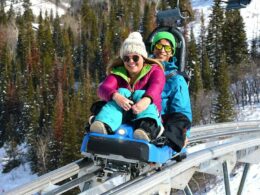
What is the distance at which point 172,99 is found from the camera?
421 centimetres

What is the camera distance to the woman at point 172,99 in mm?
3867

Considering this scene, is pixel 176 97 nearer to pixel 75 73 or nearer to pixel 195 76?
pixel 195 76

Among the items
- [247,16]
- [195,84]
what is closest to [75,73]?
[195,84]

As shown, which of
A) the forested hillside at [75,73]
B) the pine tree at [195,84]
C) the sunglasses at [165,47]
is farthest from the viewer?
the pine tree at [195,84]

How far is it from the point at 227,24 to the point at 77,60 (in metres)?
20.9

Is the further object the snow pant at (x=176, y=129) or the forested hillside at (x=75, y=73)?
the forested hillside at (x=75, y=73)

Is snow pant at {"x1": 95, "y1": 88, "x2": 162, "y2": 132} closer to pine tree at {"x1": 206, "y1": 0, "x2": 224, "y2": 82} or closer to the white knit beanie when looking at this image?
the white knit beanie

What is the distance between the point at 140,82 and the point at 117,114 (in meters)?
0.42

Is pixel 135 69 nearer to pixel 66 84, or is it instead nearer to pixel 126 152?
pixel 126 152

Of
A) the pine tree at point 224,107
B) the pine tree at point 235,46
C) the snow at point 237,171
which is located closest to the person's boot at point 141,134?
the snow at point 237,171

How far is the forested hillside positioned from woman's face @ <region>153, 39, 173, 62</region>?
1091 inches

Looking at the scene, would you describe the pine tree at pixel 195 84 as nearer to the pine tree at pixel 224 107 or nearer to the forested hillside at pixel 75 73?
the forested hillside at pixel 75 73

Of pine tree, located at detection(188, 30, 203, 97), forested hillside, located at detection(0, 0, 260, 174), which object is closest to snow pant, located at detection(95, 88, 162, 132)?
forested hillside, located at detection(0, 0, 260, 174)

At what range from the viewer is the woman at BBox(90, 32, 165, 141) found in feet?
11.8
